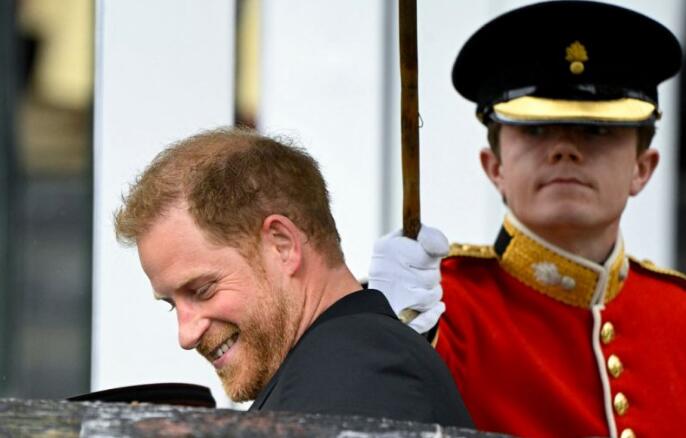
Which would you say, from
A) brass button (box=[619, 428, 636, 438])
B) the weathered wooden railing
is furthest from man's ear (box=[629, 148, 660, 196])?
the weathered wooden railing

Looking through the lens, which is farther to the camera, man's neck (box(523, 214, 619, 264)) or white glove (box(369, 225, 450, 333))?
man's neck (box(523, 214, 619, 264))

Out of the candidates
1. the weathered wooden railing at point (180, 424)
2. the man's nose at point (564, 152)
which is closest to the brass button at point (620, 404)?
the man's nose at point (564, 152)

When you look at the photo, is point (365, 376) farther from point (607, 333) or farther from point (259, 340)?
point (607, 333)

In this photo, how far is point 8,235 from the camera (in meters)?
4.32

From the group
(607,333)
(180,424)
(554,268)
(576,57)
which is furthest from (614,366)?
(180,424)

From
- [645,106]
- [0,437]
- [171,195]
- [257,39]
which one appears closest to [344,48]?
[257,39]

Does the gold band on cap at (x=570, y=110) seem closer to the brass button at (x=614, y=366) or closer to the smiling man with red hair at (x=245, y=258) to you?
the brass button at (x=614, y=366)

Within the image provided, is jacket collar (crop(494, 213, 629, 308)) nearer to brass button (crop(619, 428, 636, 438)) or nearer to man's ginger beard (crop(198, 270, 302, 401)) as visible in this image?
brass button (crop(619, 428, 636, 438))

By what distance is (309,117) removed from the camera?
4.22 meters

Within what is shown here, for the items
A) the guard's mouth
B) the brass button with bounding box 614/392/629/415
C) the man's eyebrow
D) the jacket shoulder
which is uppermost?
the man's eyebrow

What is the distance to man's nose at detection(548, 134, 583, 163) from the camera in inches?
108

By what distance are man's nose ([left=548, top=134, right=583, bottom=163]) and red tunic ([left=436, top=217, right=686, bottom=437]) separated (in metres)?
0.16

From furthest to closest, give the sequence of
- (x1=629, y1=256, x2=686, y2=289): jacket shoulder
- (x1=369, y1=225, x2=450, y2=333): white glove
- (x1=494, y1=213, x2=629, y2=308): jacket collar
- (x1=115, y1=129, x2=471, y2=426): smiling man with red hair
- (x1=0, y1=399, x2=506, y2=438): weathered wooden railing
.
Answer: (x1=629, y1=256, x2=686, y2=289): jacket shoulder → (x1=494, y1=213, x2=629, y2=308): jacket collar → (x1=369, y1=225, x2=450, y2=333): white glove → (x1=115, y1=129, x2=471, y2=426): smiling man with red hair → (x1=0, y1=399, x2=506, y2=438): weathered wooden railing

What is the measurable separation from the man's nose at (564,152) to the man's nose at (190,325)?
1.11m
